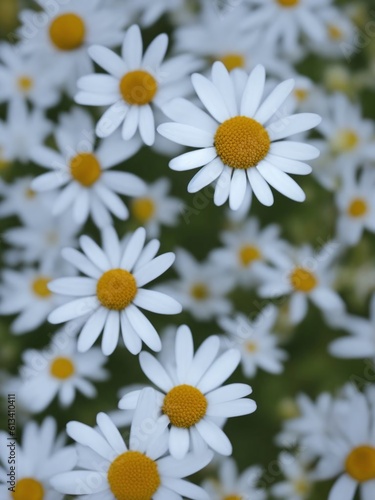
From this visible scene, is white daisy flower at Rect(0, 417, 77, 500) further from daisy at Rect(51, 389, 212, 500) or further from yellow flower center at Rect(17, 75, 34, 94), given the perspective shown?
yellow flower center at Rect(17, 75, 34, 94)

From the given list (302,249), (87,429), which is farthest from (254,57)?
(87,429)

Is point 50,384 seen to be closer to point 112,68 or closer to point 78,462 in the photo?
point 78,462

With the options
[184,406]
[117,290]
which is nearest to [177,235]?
[117,290]

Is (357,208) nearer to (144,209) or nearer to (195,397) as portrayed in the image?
(144,209)

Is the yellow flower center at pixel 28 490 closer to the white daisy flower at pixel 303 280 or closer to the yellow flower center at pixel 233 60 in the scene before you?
the white daisy flower at pixel 303 280

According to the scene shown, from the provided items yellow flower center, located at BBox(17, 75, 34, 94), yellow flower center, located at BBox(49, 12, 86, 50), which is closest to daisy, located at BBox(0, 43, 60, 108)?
yellow flower center, located at BBox(17, 75, 34, 94)

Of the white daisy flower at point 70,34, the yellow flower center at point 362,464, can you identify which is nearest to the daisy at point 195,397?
the yellow flower center at point 362,464
